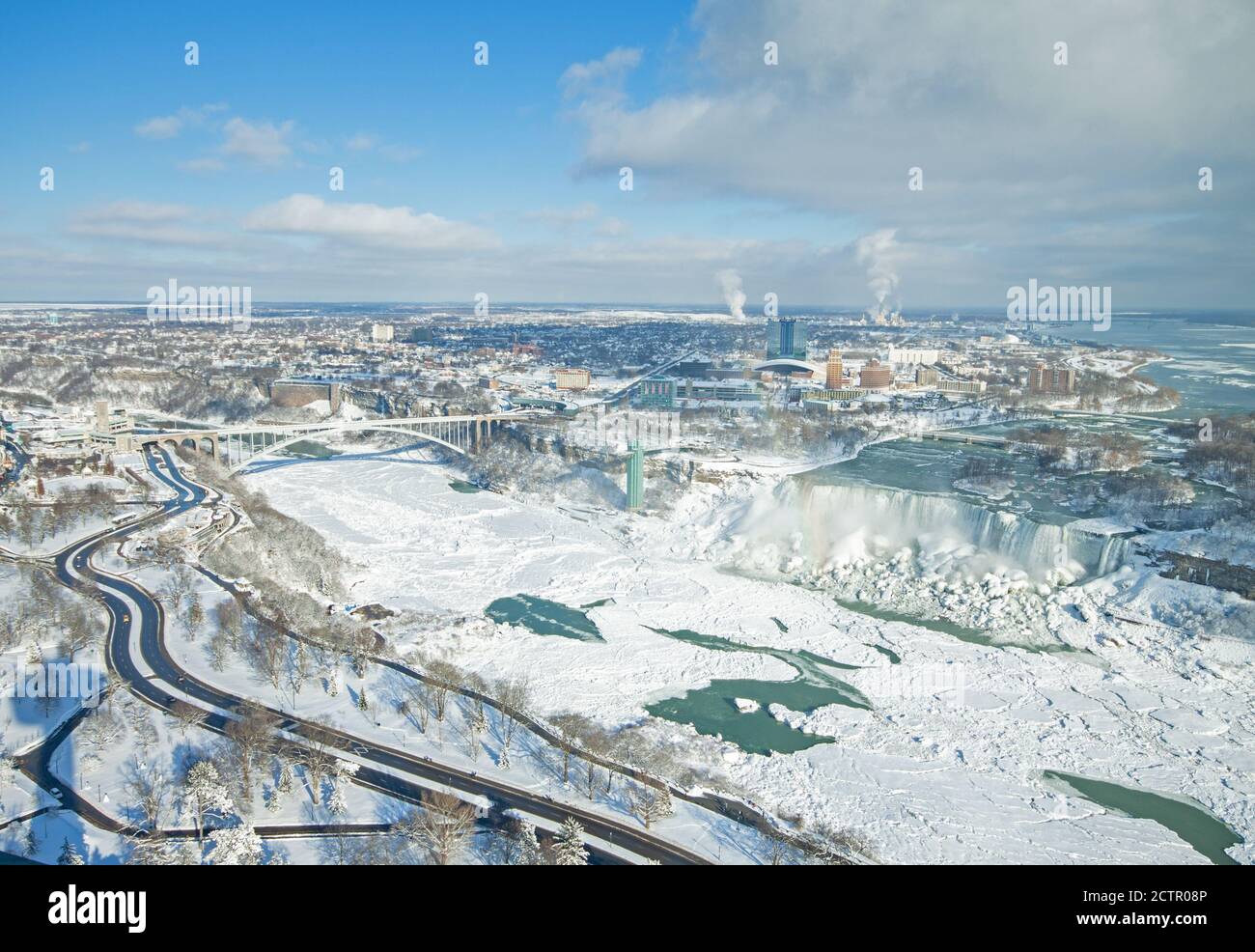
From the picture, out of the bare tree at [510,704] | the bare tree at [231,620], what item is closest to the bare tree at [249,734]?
the bare tree at [231,620]

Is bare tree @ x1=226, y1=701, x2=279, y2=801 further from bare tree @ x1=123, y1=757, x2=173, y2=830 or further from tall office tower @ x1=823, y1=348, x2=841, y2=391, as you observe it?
tall office tower @ x1=823, y1=348, x2=841, y2=391

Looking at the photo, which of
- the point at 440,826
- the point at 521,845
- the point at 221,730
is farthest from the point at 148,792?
the point at 521,845

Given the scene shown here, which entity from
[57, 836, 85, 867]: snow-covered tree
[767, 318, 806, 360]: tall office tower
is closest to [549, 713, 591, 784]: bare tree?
[57, 836, 85, 867]: snow-covered tree

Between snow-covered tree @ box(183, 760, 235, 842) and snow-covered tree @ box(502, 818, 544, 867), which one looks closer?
snow-covered tree @ box(502, 818, 544, 867)

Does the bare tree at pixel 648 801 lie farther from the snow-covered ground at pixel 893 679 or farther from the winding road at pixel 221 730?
the snow-covered ground at pixel 893 679

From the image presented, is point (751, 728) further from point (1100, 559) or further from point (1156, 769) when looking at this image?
point (1100, 559)
